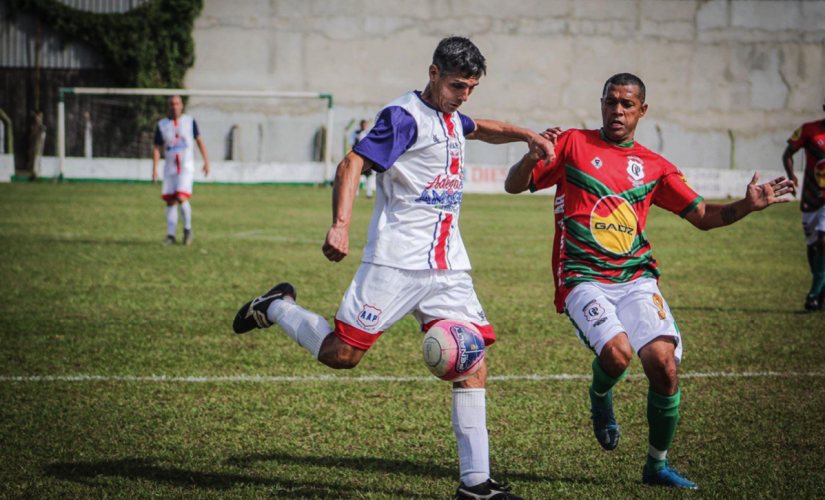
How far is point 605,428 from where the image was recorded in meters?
4.70

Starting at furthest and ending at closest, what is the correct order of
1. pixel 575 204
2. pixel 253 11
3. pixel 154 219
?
pixel 253 11 → pixel 154 219 → pixel 575 204

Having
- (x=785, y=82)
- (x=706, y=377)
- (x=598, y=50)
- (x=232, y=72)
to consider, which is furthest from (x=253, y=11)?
(x=706, y=377)

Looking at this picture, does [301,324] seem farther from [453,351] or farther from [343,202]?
[453,351]

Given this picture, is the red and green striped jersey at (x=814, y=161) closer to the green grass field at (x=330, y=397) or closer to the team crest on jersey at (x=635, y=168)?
the green grass field at (x=330, y=397)

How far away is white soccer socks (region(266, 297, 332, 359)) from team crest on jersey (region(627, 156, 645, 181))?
1896mm

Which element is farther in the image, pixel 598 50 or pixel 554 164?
pixel 598 50

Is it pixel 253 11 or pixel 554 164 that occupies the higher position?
pixel 253 11

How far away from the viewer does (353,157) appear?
4.05 metres

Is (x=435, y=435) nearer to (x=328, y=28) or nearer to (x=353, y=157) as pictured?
(x=353, y=157)

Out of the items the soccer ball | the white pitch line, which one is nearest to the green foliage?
the white pitch line

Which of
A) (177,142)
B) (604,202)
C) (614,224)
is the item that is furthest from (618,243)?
(177,142)

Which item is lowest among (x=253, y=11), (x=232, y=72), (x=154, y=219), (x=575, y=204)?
(x=154, y=219)

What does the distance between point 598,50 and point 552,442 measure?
33794 millimetres

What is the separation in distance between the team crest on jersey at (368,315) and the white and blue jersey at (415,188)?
22 cm
